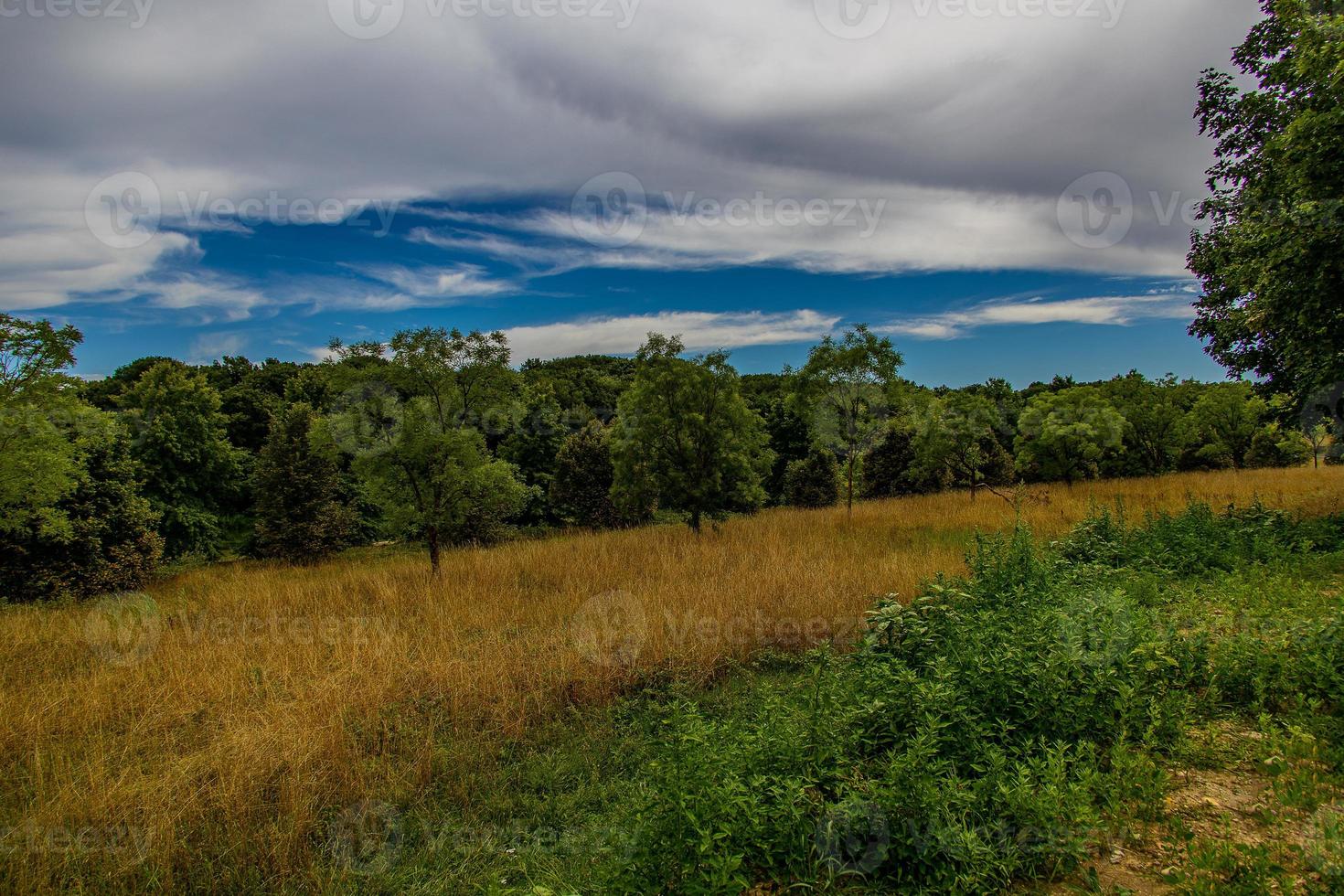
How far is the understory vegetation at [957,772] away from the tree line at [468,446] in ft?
22.4

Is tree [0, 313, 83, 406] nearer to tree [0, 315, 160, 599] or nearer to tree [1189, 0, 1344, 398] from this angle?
tree [0, 315, 160, 599]

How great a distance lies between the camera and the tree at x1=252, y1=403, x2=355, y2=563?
22.0m

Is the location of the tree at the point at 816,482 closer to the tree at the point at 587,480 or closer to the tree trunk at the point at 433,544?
the tree at the point at 587,480

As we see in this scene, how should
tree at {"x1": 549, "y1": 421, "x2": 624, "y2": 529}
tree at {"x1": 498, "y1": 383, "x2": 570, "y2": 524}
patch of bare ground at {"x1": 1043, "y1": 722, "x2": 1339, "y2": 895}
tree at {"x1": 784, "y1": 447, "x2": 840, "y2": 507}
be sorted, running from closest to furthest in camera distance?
patch of bare ground at {"x1": 1043, "y1": 722, "x2": 1339, "y2": 895}, tree at {"x1": 549, "y1": 421, "x2": 624, "y2": 529}, tree at {"x1": 784, "y1": 447, "x2": 840, "y2": 507}, tree at {"x1": 498, "y1": 383, "x2": 570, "y2": 524}

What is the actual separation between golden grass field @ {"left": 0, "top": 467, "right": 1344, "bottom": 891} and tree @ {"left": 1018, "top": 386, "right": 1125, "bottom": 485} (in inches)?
329

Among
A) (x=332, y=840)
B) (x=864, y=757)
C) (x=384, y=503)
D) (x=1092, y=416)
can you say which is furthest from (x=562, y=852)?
(x=1092, y=416)

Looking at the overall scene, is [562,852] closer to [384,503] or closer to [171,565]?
[384,503]

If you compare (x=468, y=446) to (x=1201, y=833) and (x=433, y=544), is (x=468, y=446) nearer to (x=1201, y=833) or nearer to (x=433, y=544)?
(x=433, y=544)

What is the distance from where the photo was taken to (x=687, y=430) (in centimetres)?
1408

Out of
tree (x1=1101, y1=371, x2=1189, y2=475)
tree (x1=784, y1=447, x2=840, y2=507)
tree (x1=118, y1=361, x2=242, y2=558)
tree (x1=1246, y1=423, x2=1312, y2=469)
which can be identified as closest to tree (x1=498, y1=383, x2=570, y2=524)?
tree (x1=118, y1=361, x2=242, y2=558)

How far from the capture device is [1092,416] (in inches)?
769

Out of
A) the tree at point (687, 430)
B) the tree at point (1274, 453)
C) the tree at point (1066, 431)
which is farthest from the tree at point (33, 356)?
the tree at point (1274, 453)

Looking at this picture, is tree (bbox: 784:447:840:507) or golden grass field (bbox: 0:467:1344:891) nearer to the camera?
golden grass field (bbox: 0:467:1344:891)

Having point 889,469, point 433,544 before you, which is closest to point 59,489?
point 433,544
